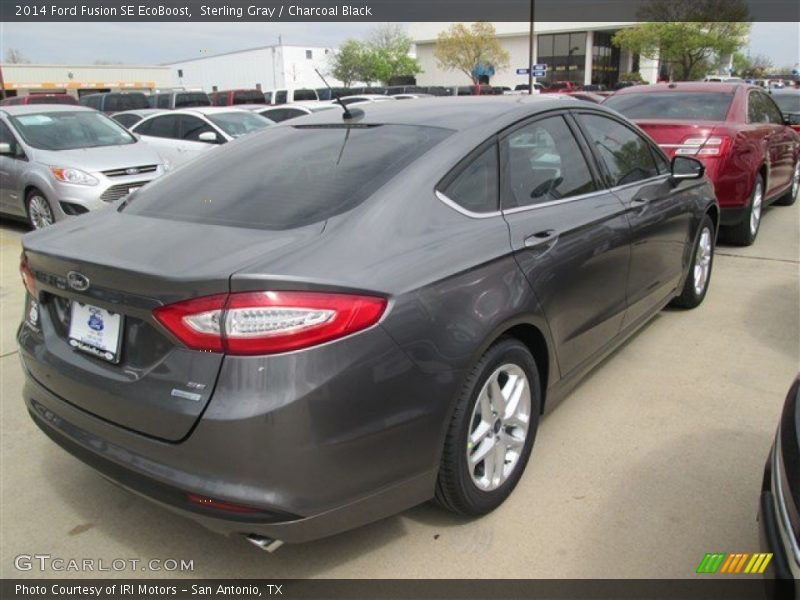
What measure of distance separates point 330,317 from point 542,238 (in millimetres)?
1179

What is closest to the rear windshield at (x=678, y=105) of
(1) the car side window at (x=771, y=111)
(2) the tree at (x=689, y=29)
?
(1) the car side window at (x=771, y=111)

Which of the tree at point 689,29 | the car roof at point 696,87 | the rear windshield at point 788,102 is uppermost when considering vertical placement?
the tree at point 689,29

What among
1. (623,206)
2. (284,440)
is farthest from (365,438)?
(623,206)

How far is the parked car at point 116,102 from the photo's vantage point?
74.1 feet

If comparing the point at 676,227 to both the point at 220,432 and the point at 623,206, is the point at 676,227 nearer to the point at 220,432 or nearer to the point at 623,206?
the point at 623,206

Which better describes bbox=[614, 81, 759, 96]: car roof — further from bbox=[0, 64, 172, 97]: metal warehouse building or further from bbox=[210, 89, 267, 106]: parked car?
bbox=[0, 64, 172, 97]: metal warehouse building

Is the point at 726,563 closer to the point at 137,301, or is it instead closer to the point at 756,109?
the point at 137,301

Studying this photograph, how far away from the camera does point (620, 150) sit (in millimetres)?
3805

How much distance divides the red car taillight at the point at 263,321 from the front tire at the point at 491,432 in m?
0.63

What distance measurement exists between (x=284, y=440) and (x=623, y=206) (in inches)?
92.7

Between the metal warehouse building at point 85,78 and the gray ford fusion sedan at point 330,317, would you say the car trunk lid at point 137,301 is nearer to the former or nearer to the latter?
the gray ford fusion sedan at point 330,317

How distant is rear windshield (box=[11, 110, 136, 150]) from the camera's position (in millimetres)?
8453

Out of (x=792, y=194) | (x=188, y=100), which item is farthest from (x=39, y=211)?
(x=188, y=100)

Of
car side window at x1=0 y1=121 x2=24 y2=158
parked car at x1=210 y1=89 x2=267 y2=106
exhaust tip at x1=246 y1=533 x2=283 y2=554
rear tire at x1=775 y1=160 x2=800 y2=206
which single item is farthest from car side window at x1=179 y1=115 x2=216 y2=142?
parked car at x1=210 y1=89 x2=267 y2=106
